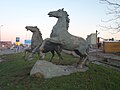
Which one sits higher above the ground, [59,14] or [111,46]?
[59,14]

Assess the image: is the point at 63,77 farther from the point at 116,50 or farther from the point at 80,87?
the point at 116,50

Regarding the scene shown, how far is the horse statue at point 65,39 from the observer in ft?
40.0

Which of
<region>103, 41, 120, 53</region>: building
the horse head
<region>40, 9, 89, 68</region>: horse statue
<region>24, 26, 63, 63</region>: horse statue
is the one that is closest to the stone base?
<region>24, 26, 63, 63</region>: horse statue

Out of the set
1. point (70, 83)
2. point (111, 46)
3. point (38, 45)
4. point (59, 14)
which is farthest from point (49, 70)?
point (111, 46)

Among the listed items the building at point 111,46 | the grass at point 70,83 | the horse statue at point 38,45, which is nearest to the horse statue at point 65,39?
the horse statue at point 38,45

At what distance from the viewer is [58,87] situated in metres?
9.96

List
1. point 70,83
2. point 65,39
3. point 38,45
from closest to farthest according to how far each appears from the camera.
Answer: point 70,83 < point 65,39 < point 38,45

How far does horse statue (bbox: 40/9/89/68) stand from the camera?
12.2 m

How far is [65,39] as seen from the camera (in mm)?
12250

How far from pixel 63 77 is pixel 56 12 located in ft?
12.4

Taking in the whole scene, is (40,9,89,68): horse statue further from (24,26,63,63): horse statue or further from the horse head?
(24,26,63,63): horse statue

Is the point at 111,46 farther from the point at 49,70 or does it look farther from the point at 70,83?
the point at 70,83

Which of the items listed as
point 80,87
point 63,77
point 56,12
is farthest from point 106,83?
point 56,12

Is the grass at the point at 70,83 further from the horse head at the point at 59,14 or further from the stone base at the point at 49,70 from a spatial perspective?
the horse head at the point at 59,14
